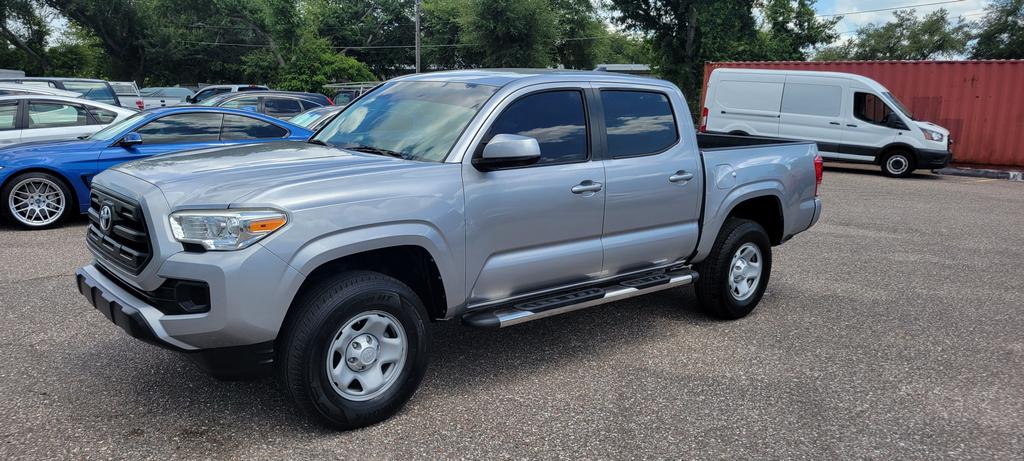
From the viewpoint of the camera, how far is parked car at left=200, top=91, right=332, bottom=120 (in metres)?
16.6

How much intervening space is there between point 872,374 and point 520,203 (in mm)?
2447

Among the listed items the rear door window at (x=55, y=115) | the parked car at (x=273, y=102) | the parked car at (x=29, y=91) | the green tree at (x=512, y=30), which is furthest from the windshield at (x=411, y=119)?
the green tree at (x=512, y=30)

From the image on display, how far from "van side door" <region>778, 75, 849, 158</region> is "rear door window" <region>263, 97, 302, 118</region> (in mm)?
11267

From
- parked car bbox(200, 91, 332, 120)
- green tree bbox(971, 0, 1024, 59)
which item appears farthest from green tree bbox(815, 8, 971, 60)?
parked car bbox(200, 91, 332, 120)

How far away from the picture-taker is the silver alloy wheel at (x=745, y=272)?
553cm

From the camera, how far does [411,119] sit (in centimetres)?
441

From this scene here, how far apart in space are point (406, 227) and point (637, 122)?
1957 mm

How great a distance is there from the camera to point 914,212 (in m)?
11.2

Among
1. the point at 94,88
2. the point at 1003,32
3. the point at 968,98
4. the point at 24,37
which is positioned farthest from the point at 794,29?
the point at 24,37

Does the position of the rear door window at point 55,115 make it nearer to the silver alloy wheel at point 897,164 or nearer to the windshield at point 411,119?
the windshield at point 411,119

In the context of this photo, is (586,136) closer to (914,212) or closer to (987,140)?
(914,212)

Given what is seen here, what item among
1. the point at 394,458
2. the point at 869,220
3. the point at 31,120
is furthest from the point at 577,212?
the point at 31,120

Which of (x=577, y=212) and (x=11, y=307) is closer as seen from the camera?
(x=577, y=212)

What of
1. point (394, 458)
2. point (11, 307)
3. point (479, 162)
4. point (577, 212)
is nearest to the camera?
point (394, 458)
